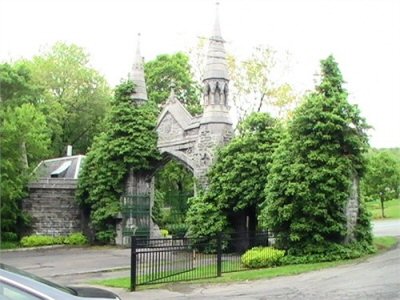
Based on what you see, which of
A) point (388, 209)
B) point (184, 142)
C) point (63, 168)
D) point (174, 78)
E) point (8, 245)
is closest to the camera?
point (184, 142)

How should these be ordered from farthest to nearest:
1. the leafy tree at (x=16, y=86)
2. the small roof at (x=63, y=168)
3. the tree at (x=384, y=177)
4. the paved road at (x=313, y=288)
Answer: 1. the tree at (x=384, y=177)
2. the small roof at (x=63, y=168)
3. the leafy tree at (x=16, y=86)
4. the paved road at (x=313, y=288)

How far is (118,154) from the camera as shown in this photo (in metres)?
23.8

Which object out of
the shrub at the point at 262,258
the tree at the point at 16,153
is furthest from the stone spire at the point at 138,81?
the shrub at the point at 262,258

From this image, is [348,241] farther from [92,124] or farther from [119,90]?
[92,124]

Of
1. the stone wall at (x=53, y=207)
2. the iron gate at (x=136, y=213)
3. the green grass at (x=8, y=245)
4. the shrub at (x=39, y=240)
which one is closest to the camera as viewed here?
the green grass at (x=8, y=245)

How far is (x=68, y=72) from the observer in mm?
40031

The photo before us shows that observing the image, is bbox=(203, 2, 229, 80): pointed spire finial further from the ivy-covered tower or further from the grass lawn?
→ the grass lawn

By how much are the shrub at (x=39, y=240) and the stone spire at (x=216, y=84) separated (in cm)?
1058

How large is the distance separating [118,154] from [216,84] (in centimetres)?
654

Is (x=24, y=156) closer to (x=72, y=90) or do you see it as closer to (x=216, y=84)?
(x=216, y=84)

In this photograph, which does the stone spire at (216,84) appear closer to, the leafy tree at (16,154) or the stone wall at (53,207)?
the leafy tree at (16,154)

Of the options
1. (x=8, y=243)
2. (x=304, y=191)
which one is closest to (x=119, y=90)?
(x=8, y=243)

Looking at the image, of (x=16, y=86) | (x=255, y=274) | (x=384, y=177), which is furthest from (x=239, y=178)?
(x=16, y=86)

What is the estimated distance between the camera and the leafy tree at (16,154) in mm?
21859
